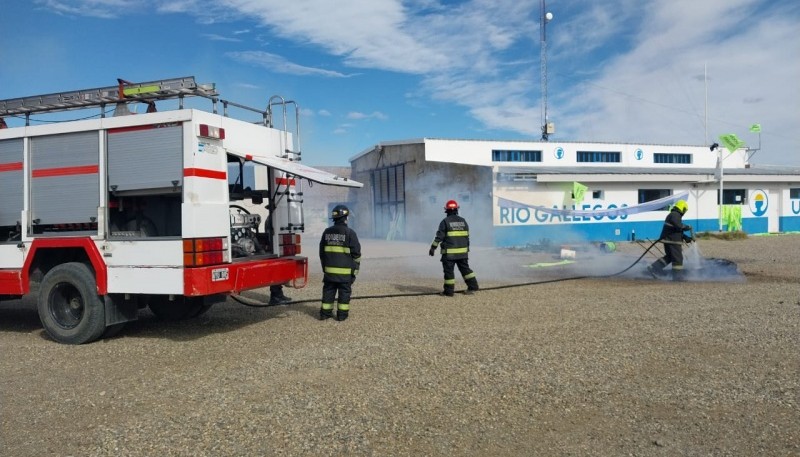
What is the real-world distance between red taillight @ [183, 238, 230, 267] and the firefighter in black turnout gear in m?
1.59

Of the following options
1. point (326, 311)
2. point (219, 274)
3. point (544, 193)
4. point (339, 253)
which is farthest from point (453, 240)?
point (544, 193)

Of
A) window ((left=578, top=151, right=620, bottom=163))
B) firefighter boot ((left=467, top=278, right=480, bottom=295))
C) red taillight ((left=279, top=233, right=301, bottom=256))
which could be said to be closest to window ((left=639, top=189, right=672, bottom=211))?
window ((left=578, top=151, right=620, bottom=163))

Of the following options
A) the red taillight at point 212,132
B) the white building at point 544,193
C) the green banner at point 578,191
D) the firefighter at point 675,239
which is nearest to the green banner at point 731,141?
the white building at point 544,193

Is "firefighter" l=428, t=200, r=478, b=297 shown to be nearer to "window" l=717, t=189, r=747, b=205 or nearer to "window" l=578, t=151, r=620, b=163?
"window" l=717, t=189, r=747, b=205

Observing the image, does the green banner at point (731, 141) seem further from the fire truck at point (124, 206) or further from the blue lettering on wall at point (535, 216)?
the fire truck at point (124, 206)

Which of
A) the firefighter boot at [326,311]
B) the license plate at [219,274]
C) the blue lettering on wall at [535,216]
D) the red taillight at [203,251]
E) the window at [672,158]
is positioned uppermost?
the window at [672,158]

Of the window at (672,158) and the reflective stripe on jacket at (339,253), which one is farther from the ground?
the window at (672,158)

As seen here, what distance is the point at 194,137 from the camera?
6.15 meters

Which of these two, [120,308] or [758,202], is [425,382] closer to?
[120,308]

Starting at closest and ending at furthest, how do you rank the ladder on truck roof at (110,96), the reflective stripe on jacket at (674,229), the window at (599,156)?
the ladder on truck roof at (110,96) < the reflective stripe on jacket at (674,229) < the window at (599,156)

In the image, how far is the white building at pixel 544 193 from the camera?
2192cm

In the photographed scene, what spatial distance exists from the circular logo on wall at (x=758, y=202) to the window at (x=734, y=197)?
1.31ft

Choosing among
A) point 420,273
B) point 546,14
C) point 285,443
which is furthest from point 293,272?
point 546,14

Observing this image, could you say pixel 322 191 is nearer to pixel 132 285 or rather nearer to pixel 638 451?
pixel 132 285
